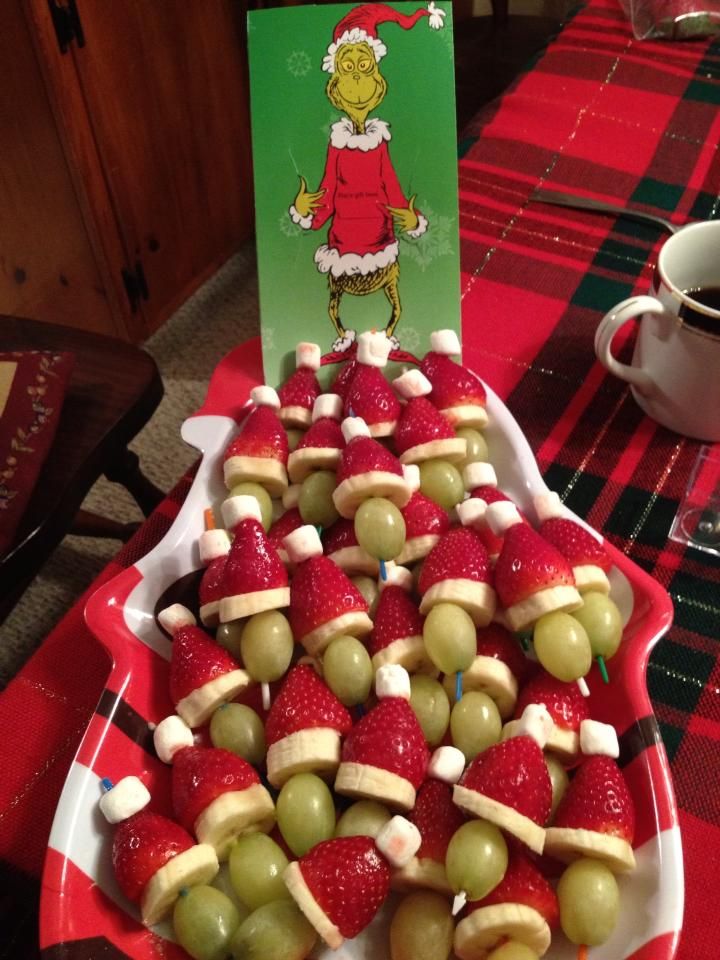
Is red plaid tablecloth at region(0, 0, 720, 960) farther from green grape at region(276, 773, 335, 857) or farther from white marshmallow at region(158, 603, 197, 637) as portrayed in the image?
green grape at region(276, 773, 335, 857)

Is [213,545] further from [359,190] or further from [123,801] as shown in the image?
[359,190]

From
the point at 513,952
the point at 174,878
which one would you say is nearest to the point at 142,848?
the point at 174,878

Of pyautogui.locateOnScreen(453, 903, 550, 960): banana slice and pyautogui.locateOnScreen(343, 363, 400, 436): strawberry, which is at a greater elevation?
pyautogui.locateOnScreen(343, 363, 400, 436): strawberry

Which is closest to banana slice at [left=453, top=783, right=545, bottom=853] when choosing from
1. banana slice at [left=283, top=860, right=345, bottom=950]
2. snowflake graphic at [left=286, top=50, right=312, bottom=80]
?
banana slice at [left=283, top=860, right=345, bottom=950]

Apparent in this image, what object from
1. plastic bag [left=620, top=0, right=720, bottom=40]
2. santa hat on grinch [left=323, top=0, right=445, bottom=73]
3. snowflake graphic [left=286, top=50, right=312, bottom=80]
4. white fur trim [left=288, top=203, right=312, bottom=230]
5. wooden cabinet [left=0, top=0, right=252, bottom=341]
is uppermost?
santa hat on grinch [left=323, top=0, right=445, bottom=73]

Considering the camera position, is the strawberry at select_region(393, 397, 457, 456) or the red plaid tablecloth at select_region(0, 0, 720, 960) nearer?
the red plaid tablecloth at select_region(0, 0, 720, 960)

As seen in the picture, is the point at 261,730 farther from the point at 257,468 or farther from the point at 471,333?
the point at 471,333

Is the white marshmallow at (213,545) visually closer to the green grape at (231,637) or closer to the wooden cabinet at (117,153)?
the green grape at (231,637)

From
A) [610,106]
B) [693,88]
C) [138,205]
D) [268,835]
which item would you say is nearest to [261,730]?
[268,835]
